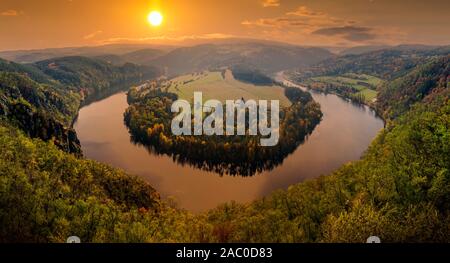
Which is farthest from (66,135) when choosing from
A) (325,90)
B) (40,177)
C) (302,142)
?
(325,90)

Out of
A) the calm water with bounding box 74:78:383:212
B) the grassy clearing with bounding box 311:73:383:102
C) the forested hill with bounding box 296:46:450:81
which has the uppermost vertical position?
the forested hill with bounding box 296:46:450:81

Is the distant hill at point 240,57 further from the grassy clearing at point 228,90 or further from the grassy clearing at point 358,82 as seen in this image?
the grassy clearing at point 228,90

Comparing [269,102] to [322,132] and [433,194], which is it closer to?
[322,132]

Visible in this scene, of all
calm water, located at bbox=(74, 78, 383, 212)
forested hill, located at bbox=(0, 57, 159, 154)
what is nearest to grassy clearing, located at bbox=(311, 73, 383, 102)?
calm water, located at bbox=(74, 78, 383, 212)

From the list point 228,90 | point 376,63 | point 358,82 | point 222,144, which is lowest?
point 222,144

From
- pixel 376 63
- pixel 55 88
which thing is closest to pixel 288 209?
pixel 55 88

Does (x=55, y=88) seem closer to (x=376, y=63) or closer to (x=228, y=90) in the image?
(x=228, y=90)

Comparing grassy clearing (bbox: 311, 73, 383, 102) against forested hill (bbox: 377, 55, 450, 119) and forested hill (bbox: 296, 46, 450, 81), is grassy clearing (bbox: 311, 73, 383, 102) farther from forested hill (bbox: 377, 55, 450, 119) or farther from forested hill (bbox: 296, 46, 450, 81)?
forested hill (bbox: 377, 55, 450, 119)
